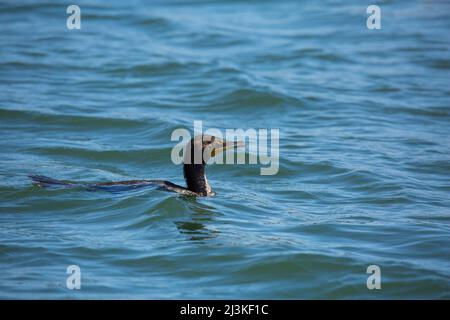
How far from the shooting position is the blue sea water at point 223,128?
28.5ft

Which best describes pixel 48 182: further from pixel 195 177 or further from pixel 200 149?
pixel 200 149

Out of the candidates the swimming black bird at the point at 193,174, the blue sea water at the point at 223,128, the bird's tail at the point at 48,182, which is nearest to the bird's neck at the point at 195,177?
the swimming black bird at the point at 193,174

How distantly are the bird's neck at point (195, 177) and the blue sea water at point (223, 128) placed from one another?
19cm

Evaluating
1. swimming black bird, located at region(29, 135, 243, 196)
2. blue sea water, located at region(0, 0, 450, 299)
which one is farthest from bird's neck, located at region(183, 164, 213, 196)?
blue sea water, located at region(0, 0, 450, 299)

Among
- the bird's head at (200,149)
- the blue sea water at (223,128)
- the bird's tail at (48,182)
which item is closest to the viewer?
the blue sea water at (223,128)

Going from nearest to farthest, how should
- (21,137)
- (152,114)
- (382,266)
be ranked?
(382,266) < (21,137) < (152,114)

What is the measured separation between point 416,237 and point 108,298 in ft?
12.3

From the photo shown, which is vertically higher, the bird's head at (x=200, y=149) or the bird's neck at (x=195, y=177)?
the bird's head at (x=200, y=149)

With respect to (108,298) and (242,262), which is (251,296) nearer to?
(242,262)

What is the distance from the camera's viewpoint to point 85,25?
2084 centimetres

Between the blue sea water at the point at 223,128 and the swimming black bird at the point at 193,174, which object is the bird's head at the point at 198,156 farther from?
the blue sea water at the point at 223,128

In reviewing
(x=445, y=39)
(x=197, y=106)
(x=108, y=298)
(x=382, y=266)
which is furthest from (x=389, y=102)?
(x=108, y=298)

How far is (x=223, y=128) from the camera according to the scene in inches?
566

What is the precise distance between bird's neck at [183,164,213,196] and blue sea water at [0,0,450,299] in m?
0.19
